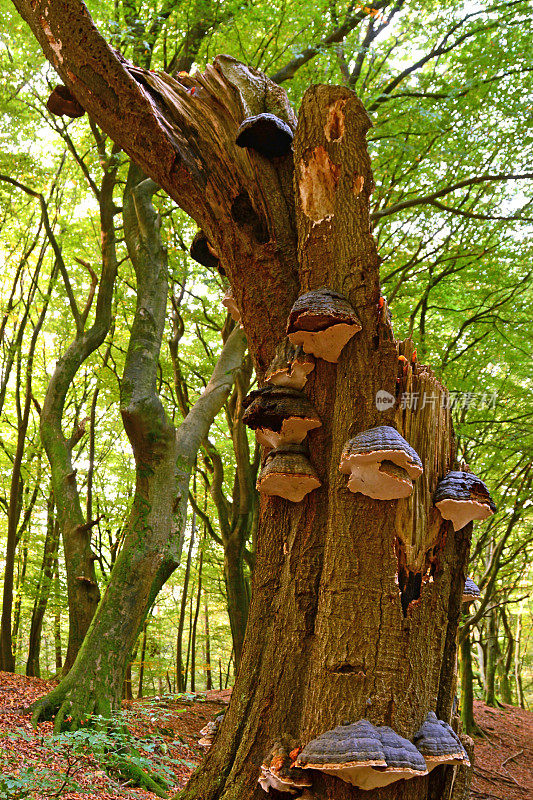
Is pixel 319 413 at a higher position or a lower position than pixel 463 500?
higher

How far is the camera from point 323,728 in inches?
80.4

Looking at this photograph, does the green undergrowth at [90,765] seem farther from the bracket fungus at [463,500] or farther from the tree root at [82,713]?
the bracket fungus at [463,500]

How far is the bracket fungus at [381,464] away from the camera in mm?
2148

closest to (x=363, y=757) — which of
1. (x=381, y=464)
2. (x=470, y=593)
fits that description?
(x=381, y=464)

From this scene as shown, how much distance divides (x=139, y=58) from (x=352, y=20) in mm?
3582

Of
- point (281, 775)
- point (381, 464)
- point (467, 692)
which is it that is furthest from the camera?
point (467, 692)

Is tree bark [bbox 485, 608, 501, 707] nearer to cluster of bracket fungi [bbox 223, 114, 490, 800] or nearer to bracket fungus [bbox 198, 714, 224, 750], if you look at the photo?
bracket fungus [bbox 198, 714, 224, 750]

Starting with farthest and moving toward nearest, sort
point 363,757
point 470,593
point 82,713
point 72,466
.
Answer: point 72,466 → point 82,713 → point 470,593 → point 363,757

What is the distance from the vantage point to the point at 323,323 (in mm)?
2387

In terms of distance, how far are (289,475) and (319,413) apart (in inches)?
14.8

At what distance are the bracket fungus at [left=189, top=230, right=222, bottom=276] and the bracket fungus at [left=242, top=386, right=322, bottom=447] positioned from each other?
122 centimetres

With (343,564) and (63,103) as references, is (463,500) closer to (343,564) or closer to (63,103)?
(343,564)

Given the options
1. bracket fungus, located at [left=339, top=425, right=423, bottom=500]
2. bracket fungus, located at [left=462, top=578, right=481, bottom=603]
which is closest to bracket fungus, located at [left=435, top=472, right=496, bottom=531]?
bracket fungus, located at [left=339, top=425, right=423, bottom=500]

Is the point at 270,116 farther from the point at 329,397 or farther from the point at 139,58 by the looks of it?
the point at 139,58
